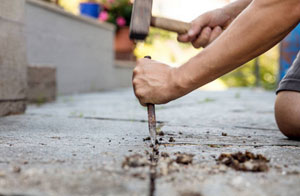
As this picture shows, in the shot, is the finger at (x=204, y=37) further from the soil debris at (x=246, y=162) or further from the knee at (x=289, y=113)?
the soil debris at (x=246, y=162)

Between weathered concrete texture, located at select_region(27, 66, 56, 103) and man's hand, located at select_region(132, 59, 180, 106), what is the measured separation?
2138 mm

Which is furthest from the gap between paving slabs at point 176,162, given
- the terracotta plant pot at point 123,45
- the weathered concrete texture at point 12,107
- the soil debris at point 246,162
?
the terracotta plant pot at point 123,45

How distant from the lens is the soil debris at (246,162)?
3.29 ft

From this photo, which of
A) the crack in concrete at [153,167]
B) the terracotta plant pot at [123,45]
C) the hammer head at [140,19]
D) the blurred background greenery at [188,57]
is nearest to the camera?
the crack in concrete at [153,167]

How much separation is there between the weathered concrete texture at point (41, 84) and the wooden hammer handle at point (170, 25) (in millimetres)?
1943

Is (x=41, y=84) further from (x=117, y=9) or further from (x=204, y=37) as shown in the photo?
(x=117, y=9)

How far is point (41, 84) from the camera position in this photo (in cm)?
338

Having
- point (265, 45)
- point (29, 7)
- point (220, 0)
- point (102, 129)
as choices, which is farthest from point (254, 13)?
point (220, 0)

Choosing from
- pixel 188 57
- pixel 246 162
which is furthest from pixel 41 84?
pixel 188 57

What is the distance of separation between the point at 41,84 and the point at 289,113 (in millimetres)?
2346

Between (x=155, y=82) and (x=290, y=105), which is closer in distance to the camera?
(x=155, y=82)

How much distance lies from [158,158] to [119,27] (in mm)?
6259

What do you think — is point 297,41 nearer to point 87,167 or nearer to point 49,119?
point 49,119

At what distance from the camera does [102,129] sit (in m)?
1.81
